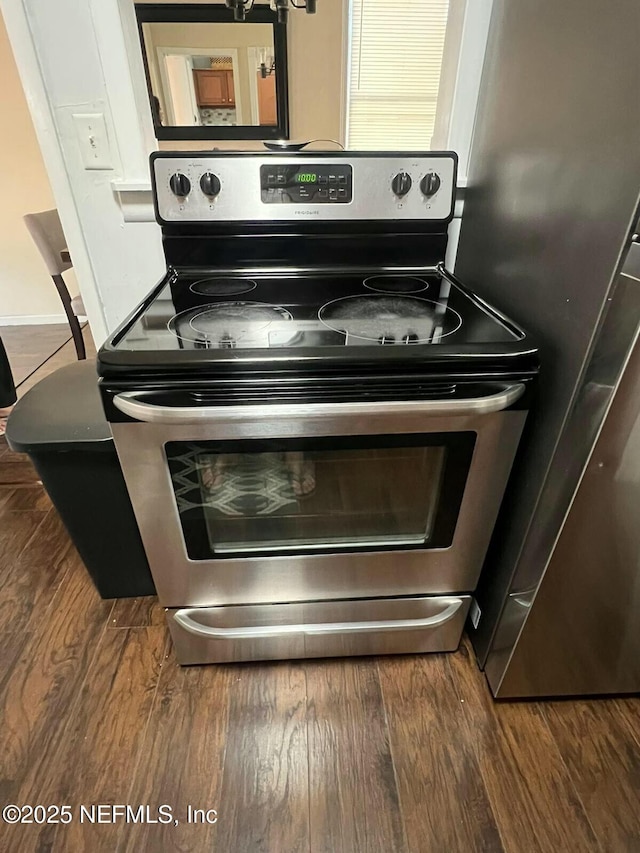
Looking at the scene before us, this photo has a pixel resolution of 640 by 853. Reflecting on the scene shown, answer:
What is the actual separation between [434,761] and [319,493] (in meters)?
0.63

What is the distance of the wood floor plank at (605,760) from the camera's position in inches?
35.7

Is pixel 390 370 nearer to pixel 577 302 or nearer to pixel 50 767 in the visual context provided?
pixel 577 302

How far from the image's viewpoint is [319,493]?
0.90 metres

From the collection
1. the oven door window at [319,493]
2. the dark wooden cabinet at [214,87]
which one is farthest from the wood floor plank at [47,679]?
the dark wooden cabinet at [214,87]

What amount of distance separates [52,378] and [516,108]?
4.08ft

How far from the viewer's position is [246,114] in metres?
2.74

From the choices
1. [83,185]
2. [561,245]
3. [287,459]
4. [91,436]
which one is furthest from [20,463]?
[561,245]

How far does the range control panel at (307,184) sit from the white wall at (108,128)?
32 centimetres

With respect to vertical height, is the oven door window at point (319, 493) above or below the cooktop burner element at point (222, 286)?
below

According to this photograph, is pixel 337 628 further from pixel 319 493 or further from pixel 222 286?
pixel 222 286

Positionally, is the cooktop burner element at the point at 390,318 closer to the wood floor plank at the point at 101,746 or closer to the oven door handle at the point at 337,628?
the oven door handle at the point at 337,628

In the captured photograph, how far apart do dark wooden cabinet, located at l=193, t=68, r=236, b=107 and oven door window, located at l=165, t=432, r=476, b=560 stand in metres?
2.69

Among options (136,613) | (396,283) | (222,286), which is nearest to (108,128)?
(222,286)

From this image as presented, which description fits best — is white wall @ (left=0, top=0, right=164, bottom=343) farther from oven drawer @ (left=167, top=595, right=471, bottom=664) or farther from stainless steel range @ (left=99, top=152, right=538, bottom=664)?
oven drawer @ (left=167, top=595, right=471, bottom=664)
